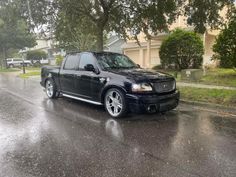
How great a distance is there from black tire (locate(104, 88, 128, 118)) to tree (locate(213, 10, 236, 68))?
705 cm

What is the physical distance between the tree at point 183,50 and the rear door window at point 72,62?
9866 millimetres

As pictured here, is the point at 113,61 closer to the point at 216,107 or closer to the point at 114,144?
the point at 114,144

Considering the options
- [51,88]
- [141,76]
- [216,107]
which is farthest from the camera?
[51,88]

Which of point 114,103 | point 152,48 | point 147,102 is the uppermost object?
point 152,48

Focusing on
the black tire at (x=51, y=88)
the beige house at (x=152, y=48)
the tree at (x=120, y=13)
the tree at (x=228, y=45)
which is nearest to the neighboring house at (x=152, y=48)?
the beige house at (x=152, y=48)

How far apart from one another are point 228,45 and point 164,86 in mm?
6668

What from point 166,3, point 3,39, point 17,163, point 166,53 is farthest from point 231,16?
point 3,39

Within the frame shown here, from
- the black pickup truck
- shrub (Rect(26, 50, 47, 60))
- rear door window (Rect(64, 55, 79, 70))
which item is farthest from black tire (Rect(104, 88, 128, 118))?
shrub (Rect(26, 50, 47, 60))

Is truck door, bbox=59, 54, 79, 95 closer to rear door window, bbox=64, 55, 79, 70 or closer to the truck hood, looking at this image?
rear door window, bbox=64, 55, 79, 70

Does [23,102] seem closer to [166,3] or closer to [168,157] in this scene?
[168,157]

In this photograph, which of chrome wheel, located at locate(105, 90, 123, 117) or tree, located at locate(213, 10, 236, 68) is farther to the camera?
tree, located at locate(213, 10, 236, 68)

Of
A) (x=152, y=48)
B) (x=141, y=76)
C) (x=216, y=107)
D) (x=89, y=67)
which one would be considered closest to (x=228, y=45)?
(x=216, y=107)

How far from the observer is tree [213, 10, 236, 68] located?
10.9 m

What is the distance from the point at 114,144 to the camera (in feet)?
14.7
